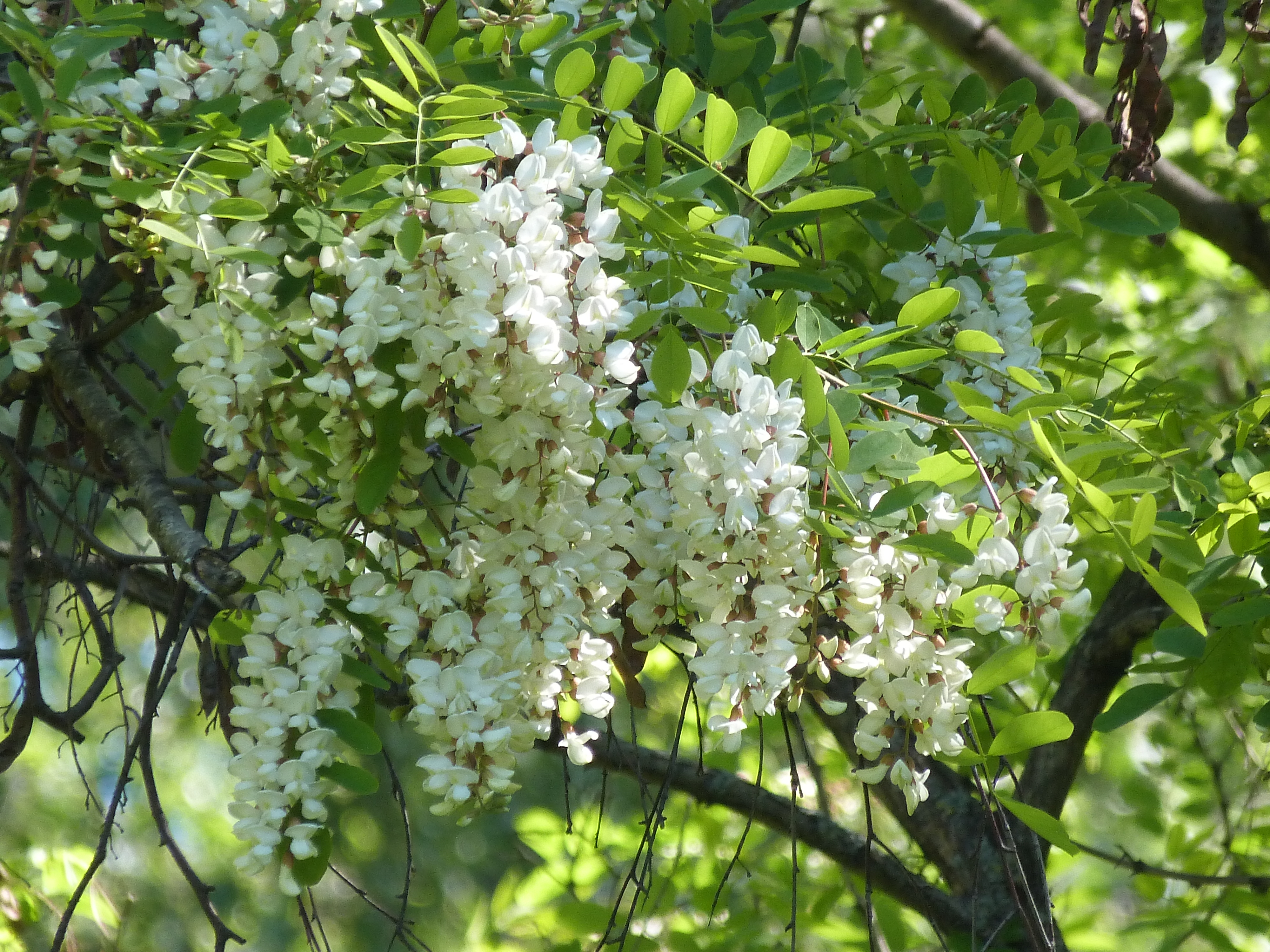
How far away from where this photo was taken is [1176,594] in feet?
2.48

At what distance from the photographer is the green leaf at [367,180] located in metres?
0.71

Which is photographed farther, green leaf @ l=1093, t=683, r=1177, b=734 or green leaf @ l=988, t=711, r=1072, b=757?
green leaf @ l=1093, t=683, r=1177, b=734

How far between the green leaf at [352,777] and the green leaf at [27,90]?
480 mm

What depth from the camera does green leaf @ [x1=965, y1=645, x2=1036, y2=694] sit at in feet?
2.52

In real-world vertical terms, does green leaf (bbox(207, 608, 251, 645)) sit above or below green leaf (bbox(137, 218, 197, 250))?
below

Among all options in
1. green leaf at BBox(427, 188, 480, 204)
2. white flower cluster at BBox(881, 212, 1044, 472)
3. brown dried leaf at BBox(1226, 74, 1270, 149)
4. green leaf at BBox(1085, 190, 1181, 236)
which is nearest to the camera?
green leaf at BBox(427, 188, 480, 204)

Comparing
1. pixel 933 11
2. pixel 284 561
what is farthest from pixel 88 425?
pixel 933 11

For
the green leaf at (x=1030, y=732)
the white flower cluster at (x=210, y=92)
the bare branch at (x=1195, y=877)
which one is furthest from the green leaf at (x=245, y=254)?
the bare branch at (x=1195, y=877)

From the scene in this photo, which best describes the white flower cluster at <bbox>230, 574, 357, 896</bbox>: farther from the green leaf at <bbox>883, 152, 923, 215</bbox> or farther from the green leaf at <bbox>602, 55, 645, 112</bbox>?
the green leaf at <bbox>883, 152, 923, 215</bbox>

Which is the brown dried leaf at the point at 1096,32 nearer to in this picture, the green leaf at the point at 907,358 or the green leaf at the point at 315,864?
the green leaf at the point at 907,358

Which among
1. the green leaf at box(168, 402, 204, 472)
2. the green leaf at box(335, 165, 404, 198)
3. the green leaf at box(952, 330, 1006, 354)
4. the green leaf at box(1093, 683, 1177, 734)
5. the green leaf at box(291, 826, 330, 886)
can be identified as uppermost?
the green leaf at box(335, 165, 404, 198)

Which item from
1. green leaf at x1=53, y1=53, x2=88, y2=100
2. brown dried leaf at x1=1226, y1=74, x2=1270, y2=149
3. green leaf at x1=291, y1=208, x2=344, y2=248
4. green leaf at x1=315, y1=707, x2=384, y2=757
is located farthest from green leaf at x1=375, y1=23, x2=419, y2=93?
brown dried leaf at x1=1226, y1=74, x2=1270, y2=149

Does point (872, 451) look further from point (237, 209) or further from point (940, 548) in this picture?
point (237, 209)

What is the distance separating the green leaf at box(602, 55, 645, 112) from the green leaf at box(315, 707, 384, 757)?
1.53ft
